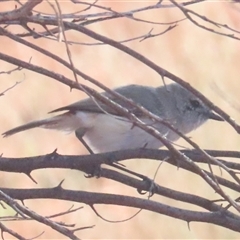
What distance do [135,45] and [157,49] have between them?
136 millimetres

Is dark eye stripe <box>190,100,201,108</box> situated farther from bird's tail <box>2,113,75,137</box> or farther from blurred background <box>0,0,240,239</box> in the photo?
blurred background <box>0,0,240,239</box>

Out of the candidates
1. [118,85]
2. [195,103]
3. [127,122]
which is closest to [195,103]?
[195,103]

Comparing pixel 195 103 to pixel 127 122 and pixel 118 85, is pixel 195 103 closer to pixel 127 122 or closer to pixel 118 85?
pixel 127 122

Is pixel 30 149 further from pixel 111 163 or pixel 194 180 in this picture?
pixel 111 163

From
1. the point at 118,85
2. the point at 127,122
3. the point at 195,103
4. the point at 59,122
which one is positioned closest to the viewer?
the point at 127,122

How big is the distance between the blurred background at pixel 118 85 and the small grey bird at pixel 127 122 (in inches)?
26.0

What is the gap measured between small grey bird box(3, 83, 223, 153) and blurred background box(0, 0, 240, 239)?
660 millimetres

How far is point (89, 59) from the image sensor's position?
3.04m

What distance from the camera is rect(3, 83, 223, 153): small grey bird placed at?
1793mm

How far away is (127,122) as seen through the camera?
1.73 m

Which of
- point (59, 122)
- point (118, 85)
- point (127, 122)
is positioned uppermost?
point (118, 85)

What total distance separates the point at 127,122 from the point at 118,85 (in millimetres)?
1304

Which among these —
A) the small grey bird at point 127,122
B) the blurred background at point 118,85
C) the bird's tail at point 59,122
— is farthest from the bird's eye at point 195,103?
the blurred background at point 118,85

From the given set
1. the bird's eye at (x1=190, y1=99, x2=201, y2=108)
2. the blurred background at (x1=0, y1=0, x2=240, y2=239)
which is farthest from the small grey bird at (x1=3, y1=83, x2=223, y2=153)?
the blurred background at (x1=0, y1=0, x2=240, y2=239)
